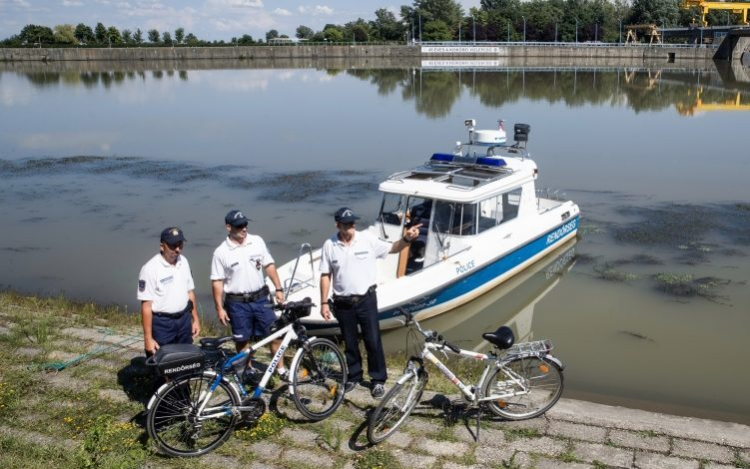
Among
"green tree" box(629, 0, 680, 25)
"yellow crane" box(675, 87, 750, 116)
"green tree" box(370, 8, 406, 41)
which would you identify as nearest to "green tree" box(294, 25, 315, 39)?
"green tree" box(370, 8, 406, 41)

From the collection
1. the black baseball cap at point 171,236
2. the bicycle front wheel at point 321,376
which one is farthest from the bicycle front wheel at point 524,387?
the black baseball cap at point 171,236

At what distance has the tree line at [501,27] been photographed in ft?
314

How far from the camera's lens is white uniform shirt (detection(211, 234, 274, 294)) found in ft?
18.7

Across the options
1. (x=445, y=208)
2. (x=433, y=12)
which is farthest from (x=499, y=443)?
(x=433, y=12)

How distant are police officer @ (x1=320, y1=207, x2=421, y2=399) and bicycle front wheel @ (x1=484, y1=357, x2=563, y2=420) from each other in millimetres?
1042

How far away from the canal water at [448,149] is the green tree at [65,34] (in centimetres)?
6061

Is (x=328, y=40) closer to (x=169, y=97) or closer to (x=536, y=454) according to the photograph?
(x=169, y=97)

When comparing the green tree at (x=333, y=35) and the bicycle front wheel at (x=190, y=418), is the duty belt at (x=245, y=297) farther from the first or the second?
the green tree at (x=333, y=35)

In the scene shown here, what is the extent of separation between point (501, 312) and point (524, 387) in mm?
5000

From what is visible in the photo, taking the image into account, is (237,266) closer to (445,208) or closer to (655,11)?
(445,208)

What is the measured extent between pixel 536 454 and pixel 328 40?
102 metres

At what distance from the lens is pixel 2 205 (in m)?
16.6

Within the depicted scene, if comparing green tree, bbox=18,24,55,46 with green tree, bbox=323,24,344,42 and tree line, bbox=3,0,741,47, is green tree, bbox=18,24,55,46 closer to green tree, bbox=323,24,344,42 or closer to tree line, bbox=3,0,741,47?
tree line, bbox=3,0,741,47

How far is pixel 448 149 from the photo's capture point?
73.2ft
